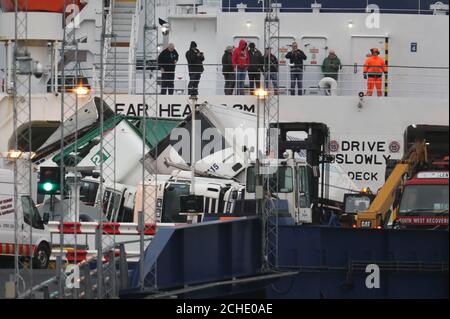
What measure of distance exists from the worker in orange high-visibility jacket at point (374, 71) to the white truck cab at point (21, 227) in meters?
12.5

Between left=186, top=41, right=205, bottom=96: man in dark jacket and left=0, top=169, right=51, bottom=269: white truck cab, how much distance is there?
9.78m

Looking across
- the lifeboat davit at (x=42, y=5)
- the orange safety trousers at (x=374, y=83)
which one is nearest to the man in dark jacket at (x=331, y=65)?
the orange safety trousers at (x=374, y=83)

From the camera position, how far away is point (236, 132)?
4869 centimetres

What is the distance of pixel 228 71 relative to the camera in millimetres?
51562

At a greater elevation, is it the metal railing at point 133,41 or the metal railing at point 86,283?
the metal railing at point 133,41

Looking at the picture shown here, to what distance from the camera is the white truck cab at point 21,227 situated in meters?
40.2

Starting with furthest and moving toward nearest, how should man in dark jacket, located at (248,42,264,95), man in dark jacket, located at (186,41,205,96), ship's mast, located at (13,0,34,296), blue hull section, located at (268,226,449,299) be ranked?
man in dark jacket, located at (186,41,205,96), man in dark jacket, located at (248,42,264,95), blue hull section, located at (268,226,449,299), ship's mast, located at (13,0,34,296)

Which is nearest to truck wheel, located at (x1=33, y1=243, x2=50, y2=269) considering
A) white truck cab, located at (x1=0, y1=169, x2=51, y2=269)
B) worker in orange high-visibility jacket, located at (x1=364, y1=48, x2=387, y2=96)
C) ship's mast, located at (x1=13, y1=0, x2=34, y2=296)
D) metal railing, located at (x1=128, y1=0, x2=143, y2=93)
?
white truck cab, located at (x1=0, y1=169, x2=51, y2=269)

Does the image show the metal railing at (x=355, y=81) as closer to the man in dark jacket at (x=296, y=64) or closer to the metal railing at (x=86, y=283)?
the man in dark jacket at (x=296, y=64)

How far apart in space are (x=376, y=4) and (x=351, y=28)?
5053 millimetres

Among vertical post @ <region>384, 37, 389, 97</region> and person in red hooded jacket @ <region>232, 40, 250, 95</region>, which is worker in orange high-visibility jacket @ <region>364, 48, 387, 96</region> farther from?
person in red hooded jacket @ <region>232, 40, 250, 95</region>

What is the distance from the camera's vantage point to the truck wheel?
4087 centimetres
